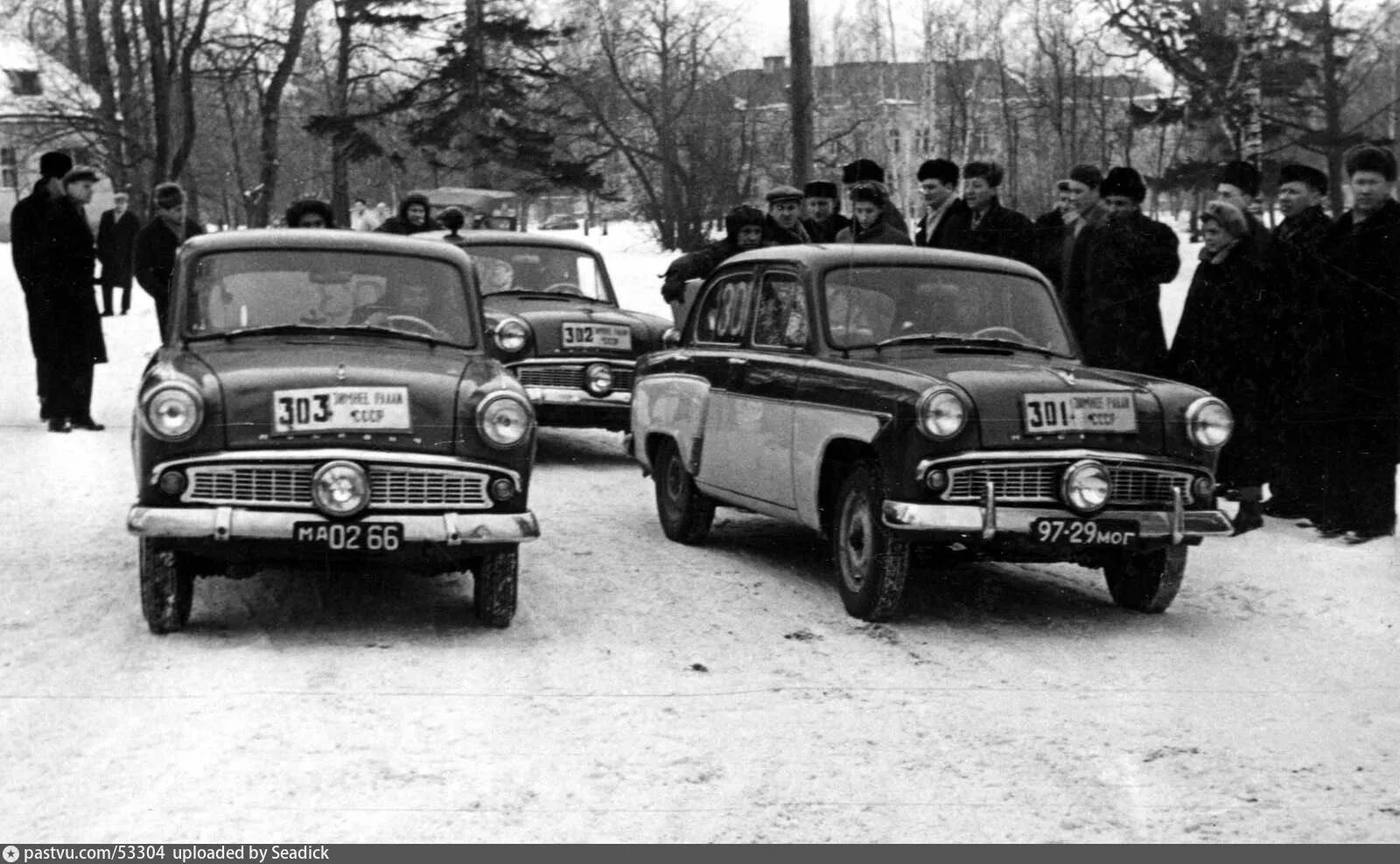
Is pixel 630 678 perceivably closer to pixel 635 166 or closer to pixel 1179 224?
pixel 635 166

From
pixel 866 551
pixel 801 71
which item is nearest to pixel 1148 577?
pixel 866 551

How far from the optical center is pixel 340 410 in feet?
24.7

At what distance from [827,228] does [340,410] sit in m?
7.25

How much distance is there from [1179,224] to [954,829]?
63747 millimetres

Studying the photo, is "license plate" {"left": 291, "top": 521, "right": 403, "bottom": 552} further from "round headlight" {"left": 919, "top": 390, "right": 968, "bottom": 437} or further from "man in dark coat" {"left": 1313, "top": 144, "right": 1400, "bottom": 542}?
"man in dark coat" {"left": 1313, "top": 144, "right": 1400, "bottom": 542}

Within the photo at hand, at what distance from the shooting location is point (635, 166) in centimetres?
4988

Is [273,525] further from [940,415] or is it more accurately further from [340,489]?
[940,415]

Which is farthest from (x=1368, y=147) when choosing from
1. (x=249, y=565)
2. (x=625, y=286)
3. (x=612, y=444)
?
(x=625, y=286)

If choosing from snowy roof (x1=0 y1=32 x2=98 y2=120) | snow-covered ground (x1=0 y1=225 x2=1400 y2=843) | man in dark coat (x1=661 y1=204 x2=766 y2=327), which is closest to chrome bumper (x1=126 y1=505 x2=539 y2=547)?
snow-covered ground (x1=0 y1=225 x2=1400 y2=843)

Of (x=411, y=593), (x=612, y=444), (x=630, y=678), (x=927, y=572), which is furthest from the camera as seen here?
(x=612, y=444)

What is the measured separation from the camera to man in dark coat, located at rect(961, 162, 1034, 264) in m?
12.4

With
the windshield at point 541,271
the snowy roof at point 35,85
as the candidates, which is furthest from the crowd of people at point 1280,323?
the snowy roof at point 35,85

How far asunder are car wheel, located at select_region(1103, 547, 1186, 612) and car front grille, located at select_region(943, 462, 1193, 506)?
30 centimetres

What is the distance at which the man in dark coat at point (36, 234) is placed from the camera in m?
14.4
